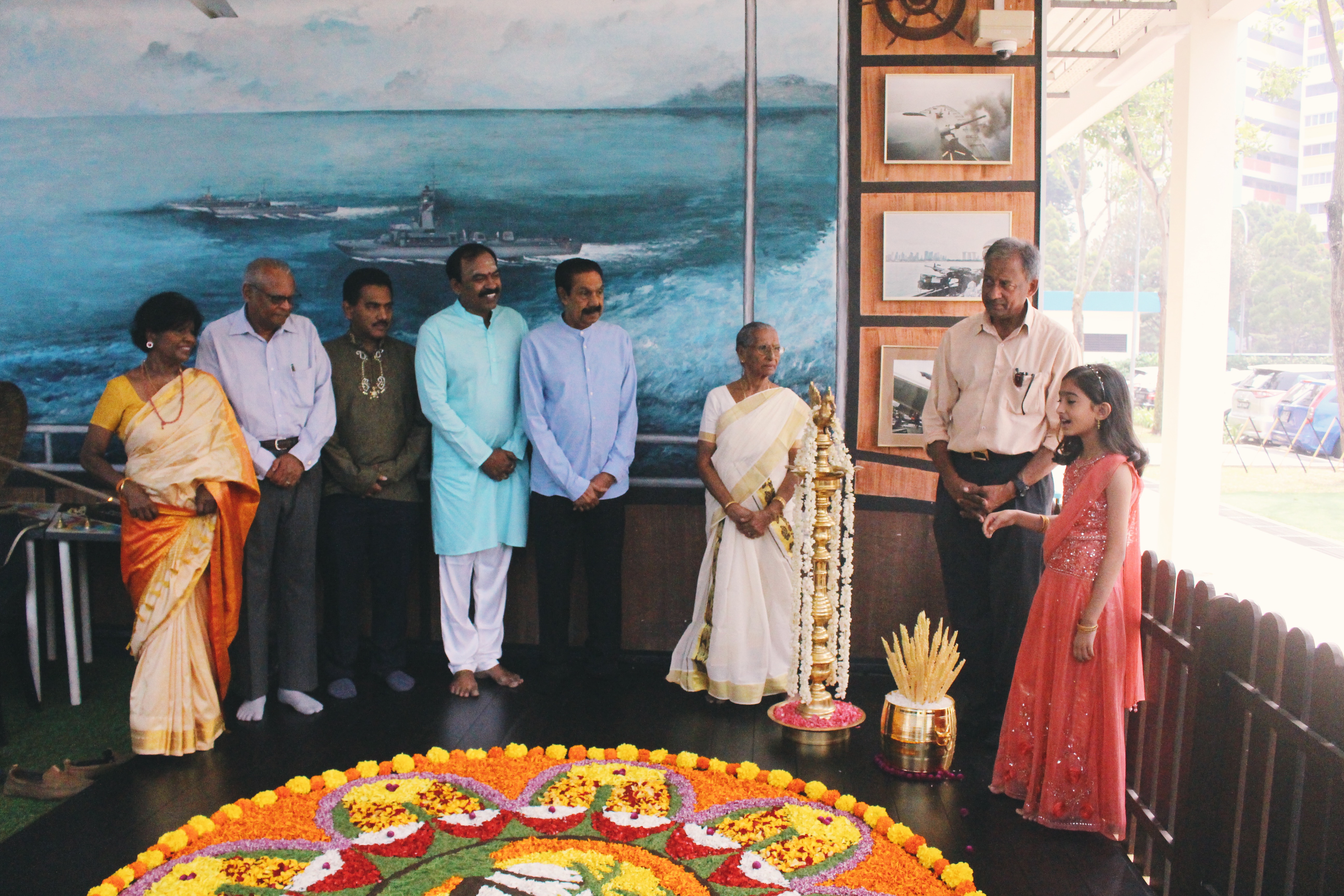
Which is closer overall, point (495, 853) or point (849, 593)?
point (495, 853)

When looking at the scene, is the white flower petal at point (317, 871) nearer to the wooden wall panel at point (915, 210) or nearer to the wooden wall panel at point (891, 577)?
the wooden wall panel at point (891, 577)

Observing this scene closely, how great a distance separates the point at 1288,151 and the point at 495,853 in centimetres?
1591

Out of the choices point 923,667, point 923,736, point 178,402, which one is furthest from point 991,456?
point 178,402

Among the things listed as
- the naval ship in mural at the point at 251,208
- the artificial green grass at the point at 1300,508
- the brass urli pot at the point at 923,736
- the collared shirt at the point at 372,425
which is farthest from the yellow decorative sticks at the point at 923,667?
the artificial green grass at the point at 1300,508

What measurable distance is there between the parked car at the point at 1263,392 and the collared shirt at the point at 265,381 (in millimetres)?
10503

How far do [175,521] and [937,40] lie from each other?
3.91 m

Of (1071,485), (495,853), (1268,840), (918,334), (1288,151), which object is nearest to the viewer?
(1268,840)

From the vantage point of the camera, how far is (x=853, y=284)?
491cm

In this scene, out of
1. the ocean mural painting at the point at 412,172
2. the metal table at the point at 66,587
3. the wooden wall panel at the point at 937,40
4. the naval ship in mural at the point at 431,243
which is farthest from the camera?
the naval ship in mural at the point at 431,243

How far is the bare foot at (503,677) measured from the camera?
4.61 m

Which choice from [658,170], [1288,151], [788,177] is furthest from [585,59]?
[1288,151]

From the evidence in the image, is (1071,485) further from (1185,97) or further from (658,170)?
(1185,97)

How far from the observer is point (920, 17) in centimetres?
477

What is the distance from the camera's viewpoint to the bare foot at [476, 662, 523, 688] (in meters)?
4.61
